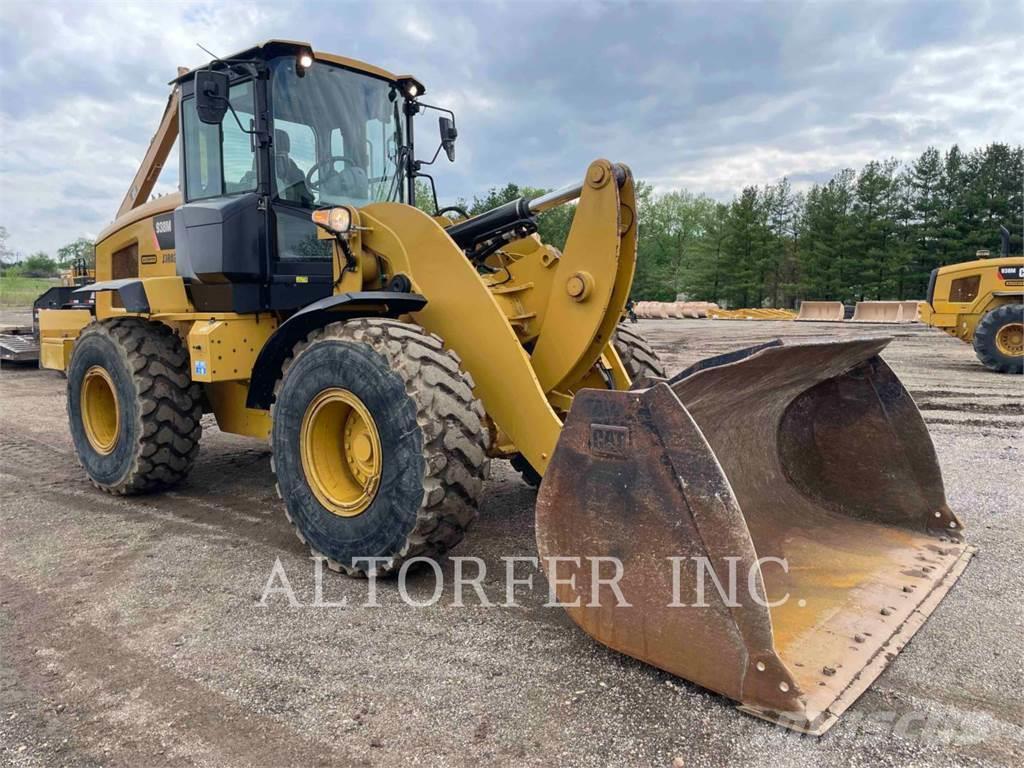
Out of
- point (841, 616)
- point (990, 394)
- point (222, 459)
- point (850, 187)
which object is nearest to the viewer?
point (841, 616)

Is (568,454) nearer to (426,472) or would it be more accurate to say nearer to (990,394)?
(426,472)

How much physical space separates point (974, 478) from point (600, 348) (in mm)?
3546

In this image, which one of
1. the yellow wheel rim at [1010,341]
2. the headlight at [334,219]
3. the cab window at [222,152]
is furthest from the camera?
the yellow wheel rim at [1010,341]

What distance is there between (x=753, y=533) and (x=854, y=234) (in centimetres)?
4236

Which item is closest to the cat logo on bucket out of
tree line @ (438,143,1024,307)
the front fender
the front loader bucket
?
the front loader bucket

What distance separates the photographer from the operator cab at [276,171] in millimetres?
4266

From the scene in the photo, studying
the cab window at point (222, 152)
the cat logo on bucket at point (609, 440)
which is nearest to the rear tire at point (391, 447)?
the cat logo on bucket at point (609, 440)

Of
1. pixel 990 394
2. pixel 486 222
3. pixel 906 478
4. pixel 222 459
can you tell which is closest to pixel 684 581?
pixel 906 478

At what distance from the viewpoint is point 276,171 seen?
434 centimetres

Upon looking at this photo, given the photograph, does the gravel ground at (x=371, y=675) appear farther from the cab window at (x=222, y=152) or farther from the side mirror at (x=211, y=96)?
the side mirror at (x=211, y=96)

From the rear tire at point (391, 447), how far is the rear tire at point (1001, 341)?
1148cm

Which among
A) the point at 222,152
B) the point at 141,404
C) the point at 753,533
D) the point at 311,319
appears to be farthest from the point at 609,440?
the point at 141,404

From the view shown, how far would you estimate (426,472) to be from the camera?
3143mm

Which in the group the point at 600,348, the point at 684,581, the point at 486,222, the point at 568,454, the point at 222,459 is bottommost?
the point at 222,459
